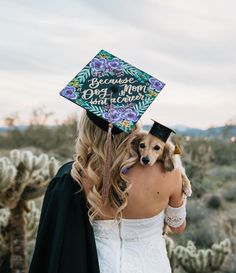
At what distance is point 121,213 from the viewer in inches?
124

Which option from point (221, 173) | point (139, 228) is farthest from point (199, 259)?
point (221, 173)

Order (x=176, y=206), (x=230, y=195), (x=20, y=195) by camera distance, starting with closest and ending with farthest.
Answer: (x=176, y=206) → (x=20, y=195) → (x=230, y=195)

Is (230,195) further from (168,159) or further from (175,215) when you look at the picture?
(168,159)

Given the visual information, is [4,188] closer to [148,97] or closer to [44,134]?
[148,97]

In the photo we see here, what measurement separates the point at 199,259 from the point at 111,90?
524 cm

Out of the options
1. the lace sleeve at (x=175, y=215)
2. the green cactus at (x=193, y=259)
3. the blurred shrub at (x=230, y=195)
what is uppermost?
the lace sleeve at (x=175, y=215)

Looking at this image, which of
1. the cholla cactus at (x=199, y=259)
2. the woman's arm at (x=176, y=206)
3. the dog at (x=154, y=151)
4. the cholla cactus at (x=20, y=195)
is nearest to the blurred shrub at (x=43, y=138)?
the cholla cactus at (x=199, y=259)

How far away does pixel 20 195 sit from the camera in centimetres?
701

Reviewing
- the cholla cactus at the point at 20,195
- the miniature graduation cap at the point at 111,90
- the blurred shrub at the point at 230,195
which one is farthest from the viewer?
the blurred shrub at the point at 230,195

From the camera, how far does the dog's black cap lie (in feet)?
10.1

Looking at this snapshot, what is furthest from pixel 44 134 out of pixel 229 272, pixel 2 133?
pixel 229 272

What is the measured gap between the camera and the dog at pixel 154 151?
306cm

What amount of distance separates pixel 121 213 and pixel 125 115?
1.59 ft

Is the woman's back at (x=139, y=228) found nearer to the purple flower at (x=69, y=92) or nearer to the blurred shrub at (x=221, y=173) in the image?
the purple flower at (x=69, y=92)
